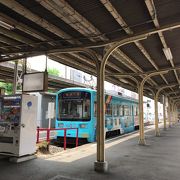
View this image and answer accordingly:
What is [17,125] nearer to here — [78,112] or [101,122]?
[101,122]

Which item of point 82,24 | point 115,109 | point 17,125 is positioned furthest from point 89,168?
point 115,109

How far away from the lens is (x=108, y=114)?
11.4 metres

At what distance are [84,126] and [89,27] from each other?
5.73 metres

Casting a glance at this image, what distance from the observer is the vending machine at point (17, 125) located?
19.8 feet

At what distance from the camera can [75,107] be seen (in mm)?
10000

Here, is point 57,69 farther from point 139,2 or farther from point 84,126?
point 139,2

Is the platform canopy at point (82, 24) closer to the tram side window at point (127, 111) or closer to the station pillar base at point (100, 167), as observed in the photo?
the station pillar base at point (100, 167)

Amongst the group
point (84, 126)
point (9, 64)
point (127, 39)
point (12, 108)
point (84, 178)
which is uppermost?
point (9, 64)

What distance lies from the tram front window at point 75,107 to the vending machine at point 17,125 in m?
3.57

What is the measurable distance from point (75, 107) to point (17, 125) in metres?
4.12

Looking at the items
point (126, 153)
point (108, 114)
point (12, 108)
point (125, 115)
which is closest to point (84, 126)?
point (108, 114)

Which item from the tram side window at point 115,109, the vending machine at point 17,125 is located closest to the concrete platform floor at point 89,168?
the vending machine at point 17,125

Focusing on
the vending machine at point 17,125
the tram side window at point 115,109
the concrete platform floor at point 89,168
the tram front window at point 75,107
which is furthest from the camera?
the tram side window at point 115,109

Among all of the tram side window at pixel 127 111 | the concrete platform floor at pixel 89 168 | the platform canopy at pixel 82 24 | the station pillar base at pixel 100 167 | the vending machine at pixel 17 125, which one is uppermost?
the platform canopy at pixel 82 24
